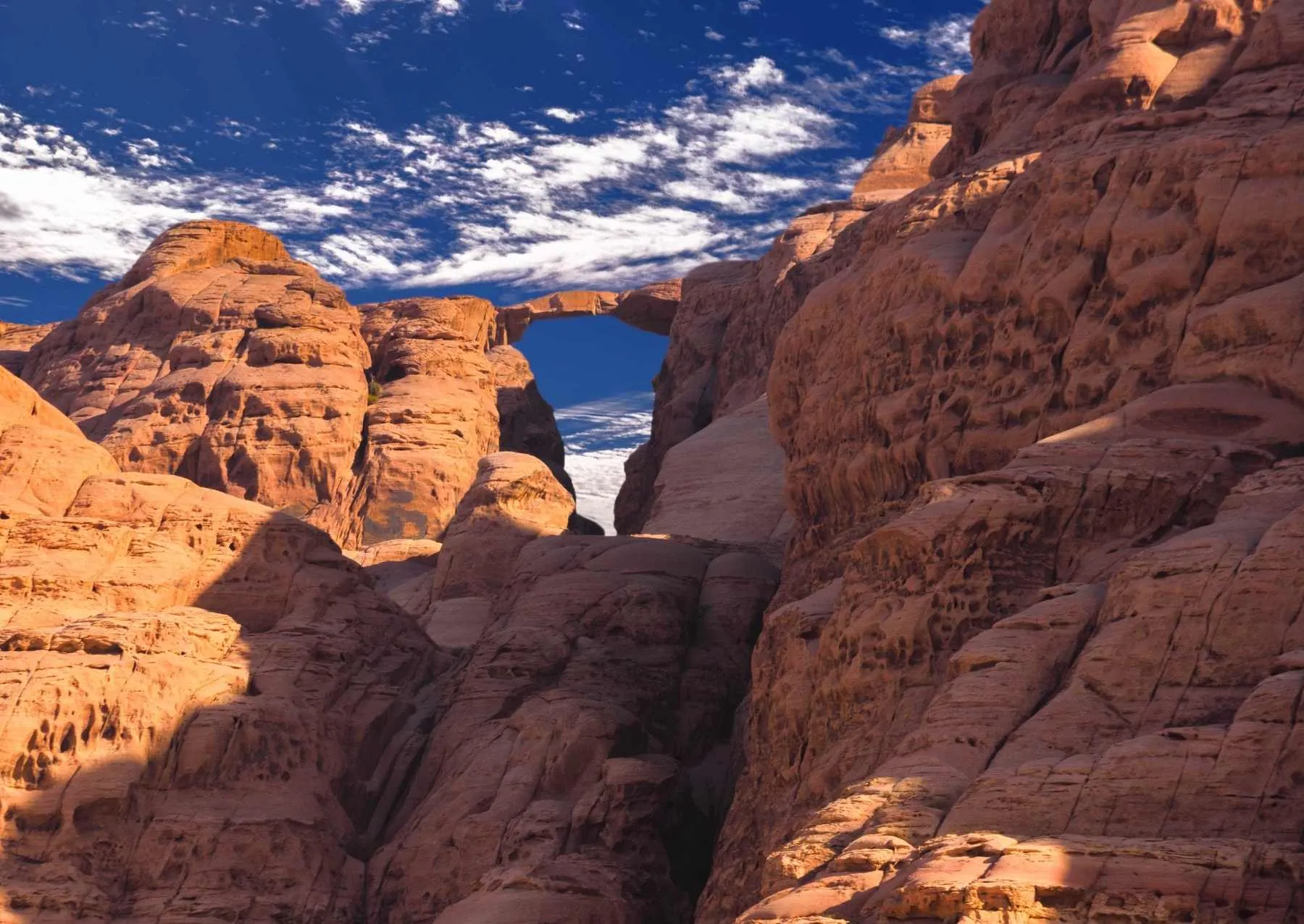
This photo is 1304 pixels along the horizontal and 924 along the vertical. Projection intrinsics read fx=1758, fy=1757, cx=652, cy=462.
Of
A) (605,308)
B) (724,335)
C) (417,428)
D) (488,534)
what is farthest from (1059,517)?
(605,308)

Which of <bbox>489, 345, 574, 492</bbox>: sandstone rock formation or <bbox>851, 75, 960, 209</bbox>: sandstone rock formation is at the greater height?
<bbox>851, 75, 960, 209</bbox>: sandstone rock formation

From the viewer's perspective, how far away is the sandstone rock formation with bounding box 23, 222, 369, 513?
54.6 metres

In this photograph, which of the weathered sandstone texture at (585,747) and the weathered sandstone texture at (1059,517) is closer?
the weathered sandstone texture at (1059,517)

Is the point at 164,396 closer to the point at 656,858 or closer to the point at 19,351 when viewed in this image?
the point at 19,351

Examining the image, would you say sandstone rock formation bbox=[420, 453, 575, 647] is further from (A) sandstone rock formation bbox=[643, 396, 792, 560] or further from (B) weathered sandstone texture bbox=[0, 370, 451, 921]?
(B) weathered sandstone texture bbox=[0, 370, 451, 921]

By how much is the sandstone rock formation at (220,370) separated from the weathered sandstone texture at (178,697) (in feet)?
57.0

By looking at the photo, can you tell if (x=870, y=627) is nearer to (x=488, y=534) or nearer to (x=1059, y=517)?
(x=1059, y=517)

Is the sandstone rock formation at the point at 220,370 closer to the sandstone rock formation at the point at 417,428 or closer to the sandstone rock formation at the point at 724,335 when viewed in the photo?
the sandstone rock formation at the point at 417,428

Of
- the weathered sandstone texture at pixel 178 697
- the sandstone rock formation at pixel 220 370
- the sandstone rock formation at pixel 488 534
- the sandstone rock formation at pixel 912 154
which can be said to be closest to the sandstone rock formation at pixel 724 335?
the sandstone rock formation at pixel 912 154

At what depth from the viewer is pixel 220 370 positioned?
5662 cm

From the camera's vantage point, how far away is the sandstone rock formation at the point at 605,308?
75.3 meters

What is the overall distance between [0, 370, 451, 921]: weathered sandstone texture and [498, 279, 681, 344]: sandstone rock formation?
39694 millimetres

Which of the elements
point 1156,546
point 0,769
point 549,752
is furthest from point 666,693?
point 1156,546

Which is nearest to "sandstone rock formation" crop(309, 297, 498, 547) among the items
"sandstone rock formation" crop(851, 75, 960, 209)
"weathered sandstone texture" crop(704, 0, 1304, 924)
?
"sandstone rock formation" crop(851, 75, 960, 209)
